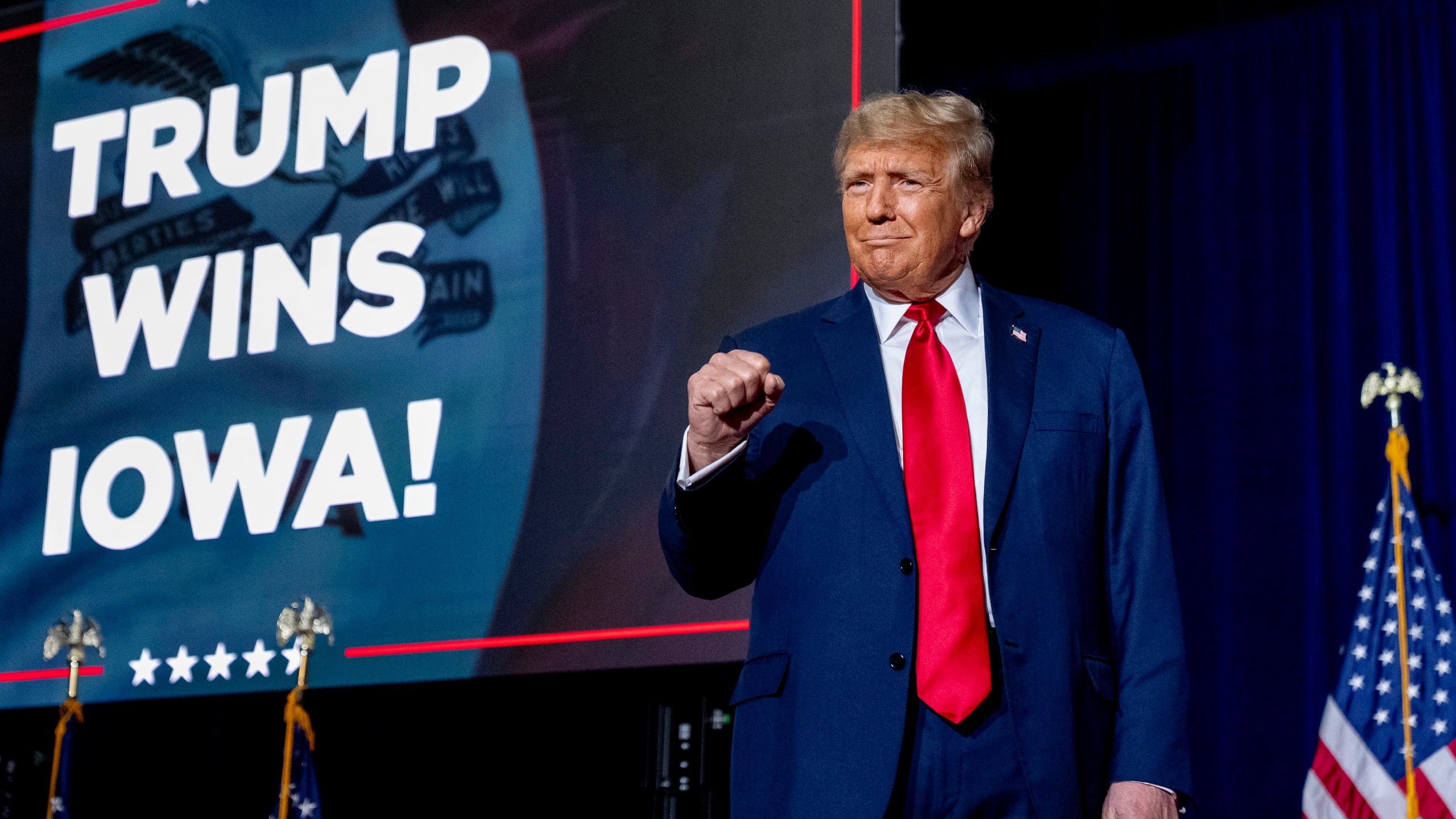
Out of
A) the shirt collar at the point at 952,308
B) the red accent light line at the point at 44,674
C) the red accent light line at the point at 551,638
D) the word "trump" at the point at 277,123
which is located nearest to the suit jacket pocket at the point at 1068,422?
the shirt collar at the point at 952,308

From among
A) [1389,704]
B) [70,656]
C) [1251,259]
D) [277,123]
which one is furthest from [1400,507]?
[70,656]

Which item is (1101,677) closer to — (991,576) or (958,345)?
(991,576)

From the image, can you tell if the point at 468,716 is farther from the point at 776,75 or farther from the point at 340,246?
the point at 776,75

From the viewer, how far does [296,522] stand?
3938 millimetres

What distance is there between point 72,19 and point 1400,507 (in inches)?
158

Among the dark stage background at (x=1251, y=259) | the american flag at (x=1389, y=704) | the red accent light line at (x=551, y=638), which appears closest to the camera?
the red accent light line at (x=551, y=638)

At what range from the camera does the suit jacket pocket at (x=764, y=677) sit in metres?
1.74

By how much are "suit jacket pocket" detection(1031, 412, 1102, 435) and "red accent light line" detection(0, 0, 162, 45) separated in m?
3.71

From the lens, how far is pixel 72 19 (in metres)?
4.73

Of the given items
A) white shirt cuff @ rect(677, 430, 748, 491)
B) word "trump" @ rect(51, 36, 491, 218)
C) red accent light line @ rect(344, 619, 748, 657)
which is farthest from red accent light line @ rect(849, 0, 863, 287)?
white shirt cuff @ rect(677, 430, 748, 491)

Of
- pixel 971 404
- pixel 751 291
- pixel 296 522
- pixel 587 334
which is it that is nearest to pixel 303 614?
pixel 296 522

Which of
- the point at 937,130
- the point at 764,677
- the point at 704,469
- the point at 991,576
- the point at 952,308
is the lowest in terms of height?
the point at 764,677

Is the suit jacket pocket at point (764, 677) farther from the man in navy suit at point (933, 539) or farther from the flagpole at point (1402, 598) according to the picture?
the flagpole at point (1402, 598)

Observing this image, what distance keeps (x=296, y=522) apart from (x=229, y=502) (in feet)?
0.74
